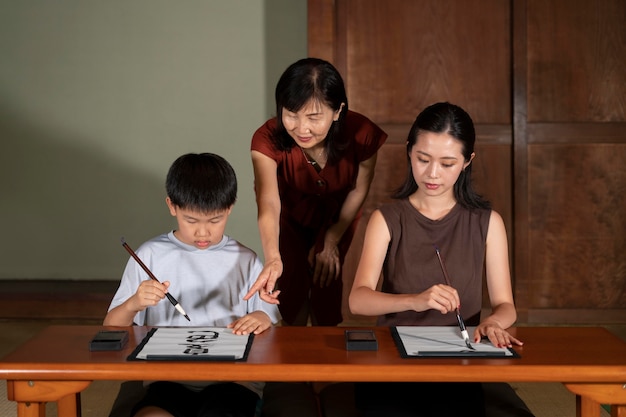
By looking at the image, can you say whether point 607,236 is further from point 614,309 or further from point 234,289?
point 234,289

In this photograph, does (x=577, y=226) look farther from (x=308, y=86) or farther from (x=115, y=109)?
(x=115, y=109)

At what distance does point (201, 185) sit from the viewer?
1.97m

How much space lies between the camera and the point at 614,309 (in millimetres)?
3838

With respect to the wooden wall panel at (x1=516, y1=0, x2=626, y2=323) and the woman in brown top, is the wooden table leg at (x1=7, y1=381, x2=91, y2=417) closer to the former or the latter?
the woman in brown top

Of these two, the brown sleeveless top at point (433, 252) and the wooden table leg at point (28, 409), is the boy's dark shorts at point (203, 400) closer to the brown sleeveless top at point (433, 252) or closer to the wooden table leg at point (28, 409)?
the wooden table leg at point (28, 409)

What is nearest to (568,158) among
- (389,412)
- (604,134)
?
(604,134)

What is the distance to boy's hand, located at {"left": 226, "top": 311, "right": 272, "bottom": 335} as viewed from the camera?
1705 millimetres

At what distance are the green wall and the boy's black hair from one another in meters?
2.20

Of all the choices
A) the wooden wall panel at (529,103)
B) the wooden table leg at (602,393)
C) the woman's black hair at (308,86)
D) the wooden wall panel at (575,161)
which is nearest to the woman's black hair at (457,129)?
the woman's black hair at (308,86)

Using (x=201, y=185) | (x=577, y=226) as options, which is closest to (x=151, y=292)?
(x=201, y=185)

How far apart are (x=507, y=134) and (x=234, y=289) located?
7.02 feet

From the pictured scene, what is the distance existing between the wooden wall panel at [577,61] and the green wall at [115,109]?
1215mm

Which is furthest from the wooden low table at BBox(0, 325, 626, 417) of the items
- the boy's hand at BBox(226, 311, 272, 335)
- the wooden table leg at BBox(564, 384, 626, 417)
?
the boy's hand at BBox(226, 311, 272, 335)

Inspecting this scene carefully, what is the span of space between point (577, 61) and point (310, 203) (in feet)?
6.17
